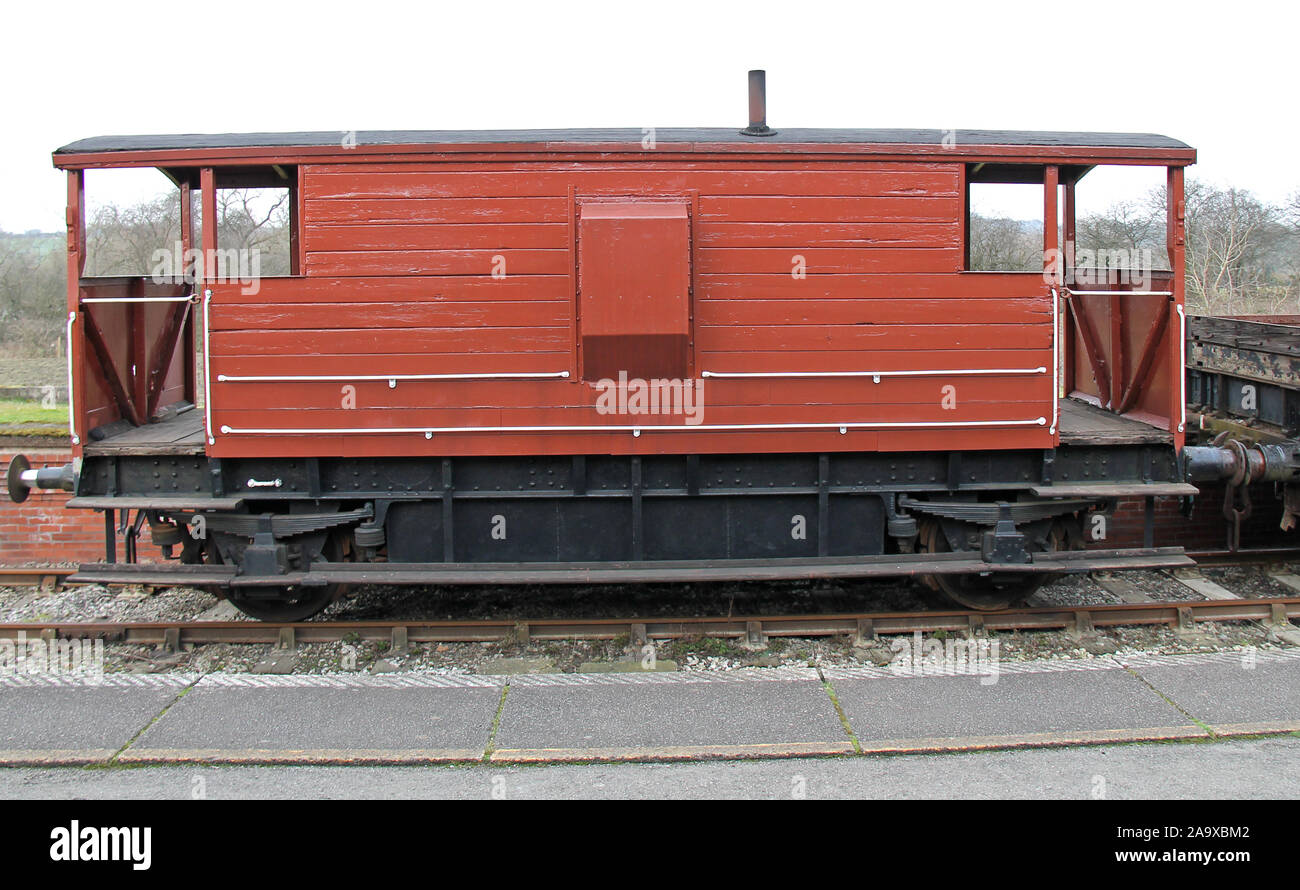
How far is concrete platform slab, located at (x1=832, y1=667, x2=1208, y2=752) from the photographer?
17.7 ft

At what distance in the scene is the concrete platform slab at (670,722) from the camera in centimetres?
530

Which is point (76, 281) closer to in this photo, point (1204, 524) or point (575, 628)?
point (575, 628)

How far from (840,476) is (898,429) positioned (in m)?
0.54

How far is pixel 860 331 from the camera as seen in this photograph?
6.79 m

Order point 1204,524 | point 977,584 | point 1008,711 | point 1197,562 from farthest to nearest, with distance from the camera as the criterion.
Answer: point 1204,524
point 1197,562
point 977,584
point 1008,711

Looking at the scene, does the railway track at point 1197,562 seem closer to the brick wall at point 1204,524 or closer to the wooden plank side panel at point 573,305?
the brick wall at point 1204,524

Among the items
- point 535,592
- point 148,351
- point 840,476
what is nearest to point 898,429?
point 840,476

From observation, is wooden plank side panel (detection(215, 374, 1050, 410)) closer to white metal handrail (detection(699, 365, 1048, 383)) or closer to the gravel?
white metal handrail (detection(699, 365, 1048, 383))

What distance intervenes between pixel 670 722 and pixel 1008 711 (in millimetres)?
2011

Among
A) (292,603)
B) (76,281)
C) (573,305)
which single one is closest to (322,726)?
(292,603)

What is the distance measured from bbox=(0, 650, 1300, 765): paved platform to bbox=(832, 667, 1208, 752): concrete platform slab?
0.01 metres

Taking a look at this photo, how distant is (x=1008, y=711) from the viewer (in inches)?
228

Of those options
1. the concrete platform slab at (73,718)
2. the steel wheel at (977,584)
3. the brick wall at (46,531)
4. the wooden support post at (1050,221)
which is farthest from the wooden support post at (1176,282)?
the brick wall at (46,531)

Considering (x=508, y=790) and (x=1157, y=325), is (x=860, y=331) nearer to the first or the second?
(x=1157, y=325)
